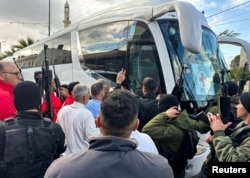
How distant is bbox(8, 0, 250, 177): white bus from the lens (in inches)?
162

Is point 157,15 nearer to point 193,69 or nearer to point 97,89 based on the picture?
point 193,69

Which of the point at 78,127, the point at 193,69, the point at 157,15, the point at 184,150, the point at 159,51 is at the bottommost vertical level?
the point at 184,150

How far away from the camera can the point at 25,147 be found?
2.19 m

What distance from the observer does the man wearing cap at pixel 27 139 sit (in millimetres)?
2156

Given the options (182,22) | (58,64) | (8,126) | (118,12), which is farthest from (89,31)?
(8,126)

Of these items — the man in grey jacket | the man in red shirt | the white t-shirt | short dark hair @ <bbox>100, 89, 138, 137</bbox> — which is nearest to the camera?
the man in grey jacket

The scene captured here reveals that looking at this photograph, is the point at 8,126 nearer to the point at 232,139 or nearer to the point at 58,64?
the point at 232,139

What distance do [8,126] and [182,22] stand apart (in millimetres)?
2639

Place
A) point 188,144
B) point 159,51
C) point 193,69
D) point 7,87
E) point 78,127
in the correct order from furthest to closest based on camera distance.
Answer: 1. point 159,51
2. point 193,69
3. point 78,127
4. point 188,144
5. point 7,87

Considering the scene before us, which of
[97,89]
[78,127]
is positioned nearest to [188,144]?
[78,127]

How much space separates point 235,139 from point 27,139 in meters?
1.70

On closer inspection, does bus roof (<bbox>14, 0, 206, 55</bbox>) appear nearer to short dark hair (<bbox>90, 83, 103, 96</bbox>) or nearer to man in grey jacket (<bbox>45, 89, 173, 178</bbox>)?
short dark hair (<bbox>90, 83, 103, 96</bbox>)

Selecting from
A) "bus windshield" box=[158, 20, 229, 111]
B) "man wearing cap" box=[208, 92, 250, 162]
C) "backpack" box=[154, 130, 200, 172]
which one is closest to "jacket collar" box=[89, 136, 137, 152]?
"man wearing cap" box=[208, 92, 250, 162]

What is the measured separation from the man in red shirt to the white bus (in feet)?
6.99
